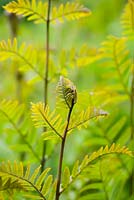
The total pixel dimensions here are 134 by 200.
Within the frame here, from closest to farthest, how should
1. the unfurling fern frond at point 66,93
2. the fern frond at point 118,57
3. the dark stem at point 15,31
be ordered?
1. the unfurling fern frond at point 66,93
2. the fern frond at point 118,57
3. the dark stem at point 15,31

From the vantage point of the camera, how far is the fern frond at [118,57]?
2.79 feet

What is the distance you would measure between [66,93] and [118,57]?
31 cm

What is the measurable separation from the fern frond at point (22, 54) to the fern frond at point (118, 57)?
12 centimetres

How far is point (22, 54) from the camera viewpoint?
84cm

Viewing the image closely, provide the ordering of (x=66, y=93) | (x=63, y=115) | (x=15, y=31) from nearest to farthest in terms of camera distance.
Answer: (x=66, y=93) → (x=63, y=115) → (x=15, y=31)

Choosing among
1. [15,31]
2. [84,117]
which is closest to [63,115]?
[84,117]

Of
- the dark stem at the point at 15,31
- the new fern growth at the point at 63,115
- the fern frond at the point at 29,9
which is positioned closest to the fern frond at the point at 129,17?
the new fern growth at the point at 63,115

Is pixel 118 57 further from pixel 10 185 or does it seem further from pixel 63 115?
pixel 10 185

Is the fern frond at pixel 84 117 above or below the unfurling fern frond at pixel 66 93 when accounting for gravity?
below

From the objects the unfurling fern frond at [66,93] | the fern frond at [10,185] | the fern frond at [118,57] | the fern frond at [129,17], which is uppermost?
the fern frond at [129,17]

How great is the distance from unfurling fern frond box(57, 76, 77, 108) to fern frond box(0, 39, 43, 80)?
0.63 ft

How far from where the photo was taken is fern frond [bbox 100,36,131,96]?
85cm

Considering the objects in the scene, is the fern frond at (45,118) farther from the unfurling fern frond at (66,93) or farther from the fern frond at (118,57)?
the fern frond at (118,57)

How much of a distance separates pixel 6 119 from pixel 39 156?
3.5 inches
